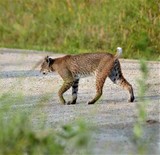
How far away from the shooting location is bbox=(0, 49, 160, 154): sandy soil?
962 cm

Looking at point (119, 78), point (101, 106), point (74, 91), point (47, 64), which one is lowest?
point (101, 106)

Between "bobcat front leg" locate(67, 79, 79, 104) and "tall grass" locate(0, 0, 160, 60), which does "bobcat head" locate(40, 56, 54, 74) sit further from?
"tall grass" locate(0, 0, 160, 60)

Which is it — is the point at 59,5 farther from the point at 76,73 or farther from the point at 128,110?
the point at 128,110

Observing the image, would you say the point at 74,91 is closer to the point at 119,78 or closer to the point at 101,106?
the point at 119,78

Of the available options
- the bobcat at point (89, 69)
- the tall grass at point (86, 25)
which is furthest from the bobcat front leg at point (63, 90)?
the tall grass at point (86, 25)

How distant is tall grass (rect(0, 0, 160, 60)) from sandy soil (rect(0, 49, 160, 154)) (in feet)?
7.14

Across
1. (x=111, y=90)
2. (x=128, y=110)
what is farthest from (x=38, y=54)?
(x=128, y=110)

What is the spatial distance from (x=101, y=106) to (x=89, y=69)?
3.26 feet

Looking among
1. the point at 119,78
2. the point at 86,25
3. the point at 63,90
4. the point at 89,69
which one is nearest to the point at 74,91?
the point at 63,90

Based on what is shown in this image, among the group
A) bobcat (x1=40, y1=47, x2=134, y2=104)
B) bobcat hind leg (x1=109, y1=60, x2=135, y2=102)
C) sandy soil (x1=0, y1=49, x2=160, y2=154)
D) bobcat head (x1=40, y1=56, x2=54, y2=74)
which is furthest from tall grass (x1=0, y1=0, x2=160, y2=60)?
bobcat hind leg (x1=109, y1=60, x2=135, y2=102)

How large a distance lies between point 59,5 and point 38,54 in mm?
3591

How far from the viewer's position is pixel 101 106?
12031 millimetres

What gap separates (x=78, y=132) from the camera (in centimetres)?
676

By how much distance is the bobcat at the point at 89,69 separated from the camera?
12609 mm
